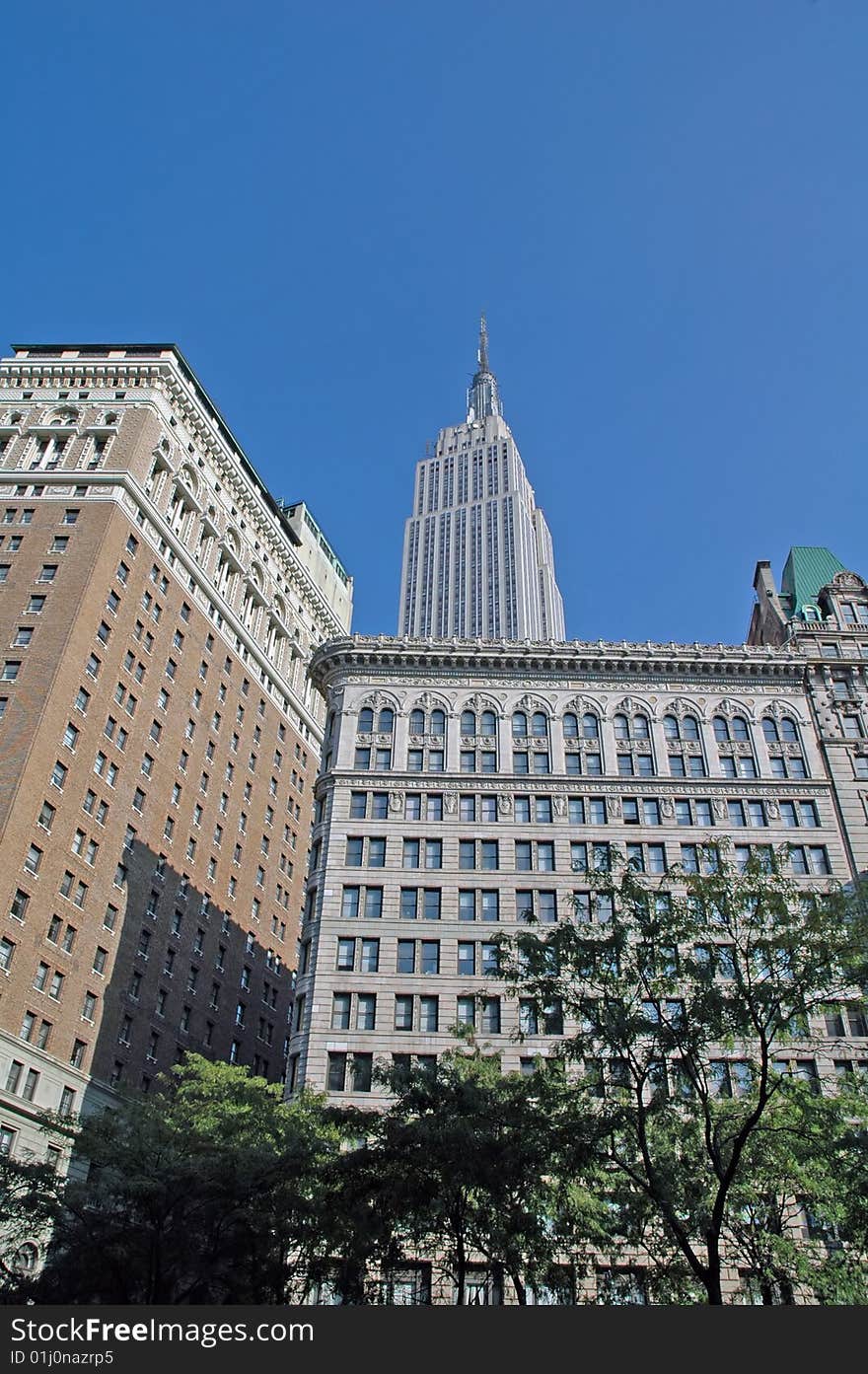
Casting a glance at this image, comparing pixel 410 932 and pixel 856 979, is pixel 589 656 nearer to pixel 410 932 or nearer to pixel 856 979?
pixel 410 932

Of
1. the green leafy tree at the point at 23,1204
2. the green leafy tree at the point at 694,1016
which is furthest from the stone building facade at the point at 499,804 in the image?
the green leafy tree at the point at 694,1016

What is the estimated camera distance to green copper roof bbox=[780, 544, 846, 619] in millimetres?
68688

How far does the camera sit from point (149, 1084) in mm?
63531

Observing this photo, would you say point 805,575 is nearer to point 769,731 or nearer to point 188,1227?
point 769,731

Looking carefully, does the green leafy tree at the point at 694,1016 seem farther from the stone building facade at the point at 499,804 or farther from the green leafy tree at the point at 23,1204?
the stone building facade at the point at 499,804

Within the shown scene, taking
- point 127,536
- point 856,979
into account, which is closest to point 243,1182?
point 856,979

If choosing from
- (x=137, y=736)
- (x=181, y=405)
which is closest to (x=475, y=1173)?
(x=137, y=736)

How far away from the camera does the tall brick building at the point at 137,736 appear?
187 ft

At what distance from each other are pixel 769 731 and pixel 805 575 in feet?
50.7

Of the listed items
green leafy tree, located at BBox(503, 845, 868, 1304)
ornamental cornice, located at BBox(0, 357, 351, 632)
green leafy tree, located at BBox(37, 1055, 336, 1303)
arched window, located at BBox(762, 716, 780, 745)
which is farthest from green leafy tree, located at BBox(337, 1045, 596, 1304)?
ornamental cornice, located at BBox(0, 357, 351, 632)

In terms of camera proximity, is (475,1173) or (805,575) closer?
(475,1173)

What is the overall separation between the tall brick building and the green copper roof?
42.8 m

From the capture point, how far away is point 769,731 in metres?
60.1

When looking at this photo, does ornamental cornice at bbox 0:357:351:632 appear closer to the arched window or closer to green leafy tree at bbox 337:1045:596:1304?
the arched window
